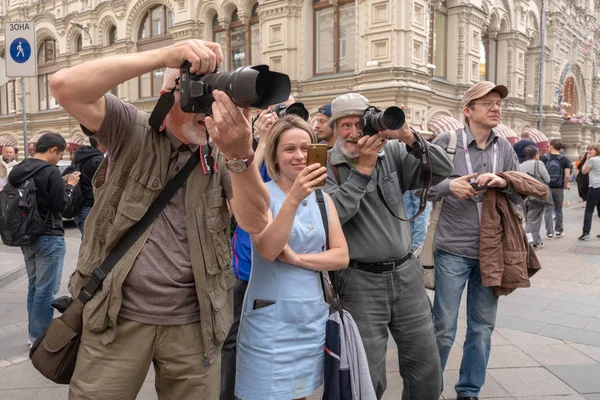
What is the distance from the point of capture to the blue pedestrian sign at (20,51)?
6176mm

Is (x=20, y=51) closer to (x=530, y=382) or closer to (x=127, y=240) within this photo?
(x=127, y=240)

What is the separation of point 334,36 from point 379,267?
1402 centimetres

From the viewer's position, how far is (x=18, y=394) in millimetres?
3514

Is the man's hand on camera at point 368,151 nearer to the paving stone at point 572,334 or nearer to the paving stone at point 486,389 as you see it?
the paving stone at point 486,389

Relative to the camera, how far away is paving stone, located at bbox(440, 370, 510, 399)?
3.49 metres

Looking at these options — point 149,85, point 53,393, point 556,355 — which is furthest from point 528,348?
point 149,85

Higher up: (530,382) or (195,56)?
(195,56)

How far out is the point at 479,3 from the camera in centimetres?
1709

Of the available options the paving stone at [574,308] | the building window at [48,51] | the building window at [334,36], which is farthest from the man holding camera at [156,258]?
the building window at [48,51]

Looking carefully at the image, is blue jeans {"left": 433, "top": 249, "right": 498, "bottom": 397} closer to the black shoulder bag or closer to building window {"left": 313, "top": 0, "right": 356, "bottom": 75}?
the black shoulder bag

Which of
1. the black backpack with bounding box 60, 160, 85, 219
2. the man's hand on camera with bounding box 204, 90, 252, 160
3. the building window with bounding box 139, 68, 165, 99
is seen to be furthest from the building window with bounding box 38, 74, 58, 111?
the man's hand on camera with bounding box 204, 90, 252, 160

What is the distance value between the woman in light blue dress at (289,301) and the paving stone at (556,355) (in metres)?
2.53

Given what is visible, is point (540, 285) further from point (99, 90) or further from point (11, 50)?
point (11, 50)

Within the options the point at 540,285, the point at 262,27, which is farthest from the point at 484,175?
the point at 262,27
